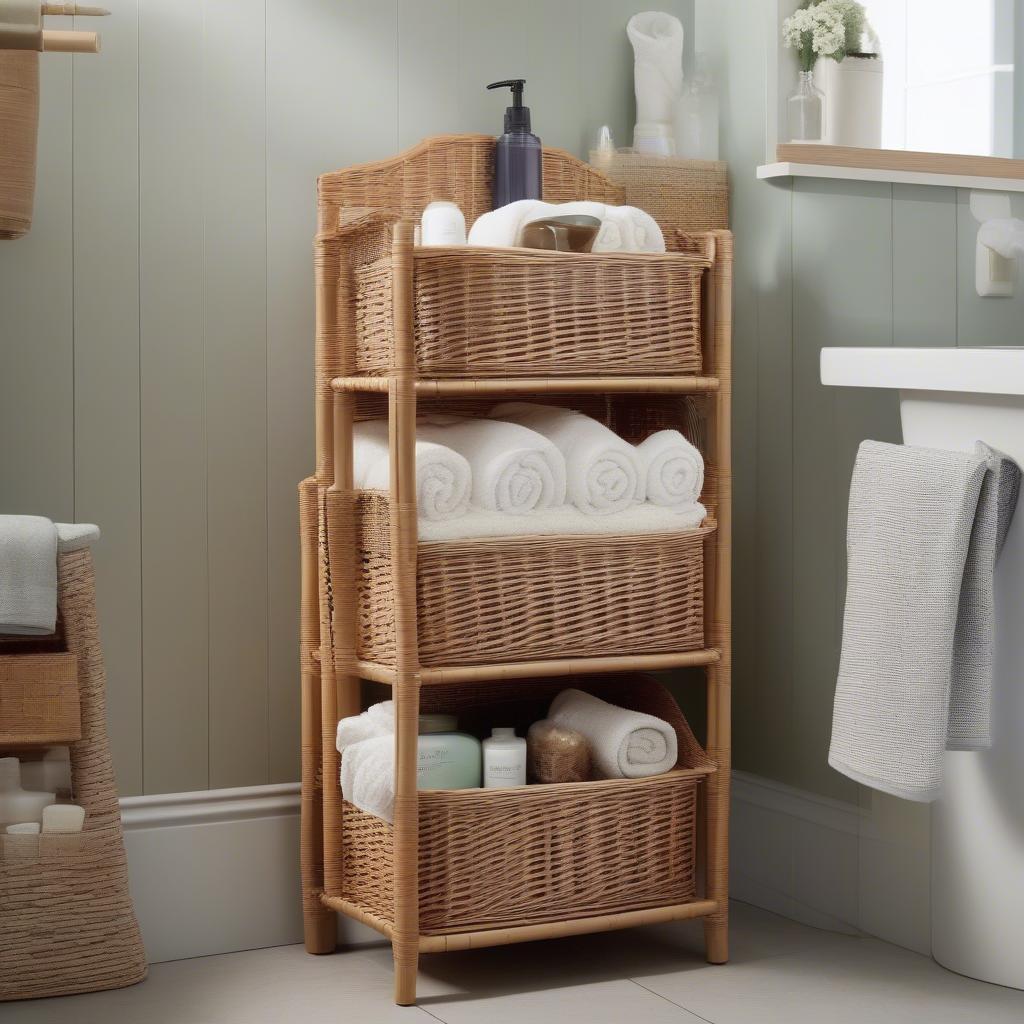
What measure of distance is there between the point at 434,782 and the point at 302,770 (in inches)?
10.4

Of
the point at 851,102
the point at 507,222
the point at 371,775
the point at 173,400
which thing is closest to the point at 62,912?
the point at 371,775

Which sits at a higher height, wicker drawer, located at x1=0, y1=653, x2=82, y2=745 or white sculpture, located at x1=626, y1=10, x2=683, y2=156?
white sculpture, located at x1=626, y1=10, x2=683, y2=156

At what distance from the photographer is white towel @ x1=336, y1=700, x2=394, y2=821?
1811 millimetres

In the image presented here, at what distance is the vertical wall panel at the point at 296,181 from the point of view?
2.06m

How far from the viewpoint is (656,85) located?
221 centimetres

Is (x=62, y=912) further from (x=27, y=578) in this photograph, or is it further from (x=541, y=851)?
(x=541, y=851)

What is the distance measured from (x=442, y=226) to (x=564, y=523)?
1.36 ft

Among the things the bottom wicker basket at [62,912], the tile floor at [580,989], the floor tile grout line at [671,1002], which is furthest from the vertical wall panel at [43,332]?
the floor tile grout line at [671,1002]

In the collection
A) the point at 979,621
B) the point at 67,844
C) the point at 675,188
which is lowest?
the point at 67,844

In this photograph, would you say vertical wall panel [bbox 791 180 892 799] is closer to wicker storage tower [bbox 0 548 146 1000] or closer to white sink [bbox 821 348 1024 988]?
white sink [bbox 821 348 1024 988]

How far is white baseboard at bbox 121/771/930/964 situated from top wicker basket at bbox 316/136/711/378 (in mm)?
658

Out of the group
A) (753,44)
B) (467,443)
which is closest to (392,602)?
(467,443)

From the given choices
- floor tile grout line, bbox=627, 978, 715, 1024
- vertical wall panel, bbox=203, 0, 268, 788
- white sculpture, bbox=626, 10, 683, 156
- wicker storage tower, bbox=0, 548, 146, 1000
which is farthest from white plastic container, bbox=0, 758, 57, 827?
white sculpture, bbox=626, 10, 683, 156

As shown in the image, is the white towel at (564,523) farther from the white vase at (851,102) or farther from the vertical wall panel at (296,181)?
the white vase at (851,102)
